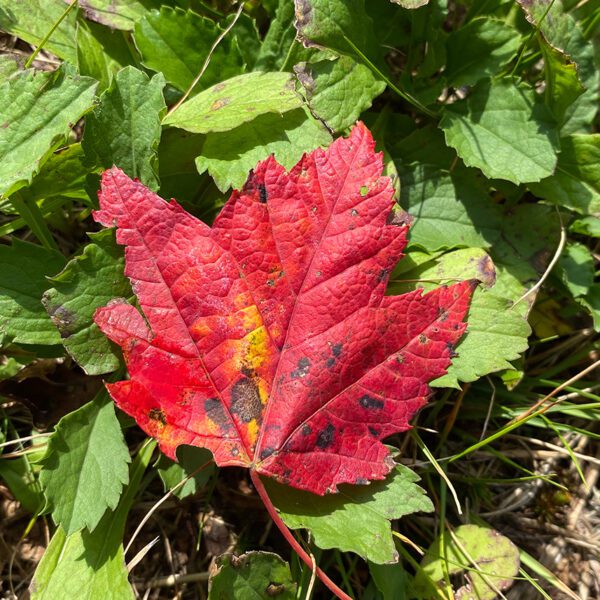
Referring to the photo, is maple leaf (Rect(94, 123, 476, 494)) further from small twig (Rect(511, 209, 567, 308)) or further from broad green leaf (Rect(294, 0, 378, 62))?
small twig (Rect(511, 209, 567, 308))

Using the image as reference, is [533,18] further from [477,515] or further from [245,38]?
[477,515]

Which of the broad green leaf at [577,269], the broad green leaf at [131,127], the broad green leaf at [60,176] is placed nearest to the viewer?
the broad green leaf at [131,127]

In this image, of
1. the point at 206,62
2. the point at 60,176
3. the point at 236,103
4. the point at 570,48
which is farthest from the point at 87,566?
the point at 570,48

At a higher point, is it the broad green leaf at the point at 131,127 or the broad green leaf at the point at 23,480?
the broad green leaf at the point at 131,127

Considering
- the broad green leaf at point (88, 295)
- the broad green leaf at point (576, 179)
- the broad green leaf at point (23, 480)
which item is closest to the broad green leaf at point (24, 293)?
the broad green leaf at point (88, 295)

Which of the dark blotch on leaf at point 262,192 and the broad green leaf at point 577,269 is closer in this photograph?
the dark blotch on leaf at point 262,192

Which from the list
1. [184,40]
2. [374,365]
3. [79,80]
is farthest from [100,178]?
[374,365]

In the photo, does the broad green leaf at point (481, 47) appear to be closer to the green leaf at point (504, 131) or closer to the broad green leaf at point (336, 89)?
the green leaf at point (504, 131)

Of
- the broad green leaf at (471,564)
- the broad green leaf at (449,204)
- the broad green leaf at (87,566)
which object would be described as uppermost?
the broad green leaf at (449,204)
